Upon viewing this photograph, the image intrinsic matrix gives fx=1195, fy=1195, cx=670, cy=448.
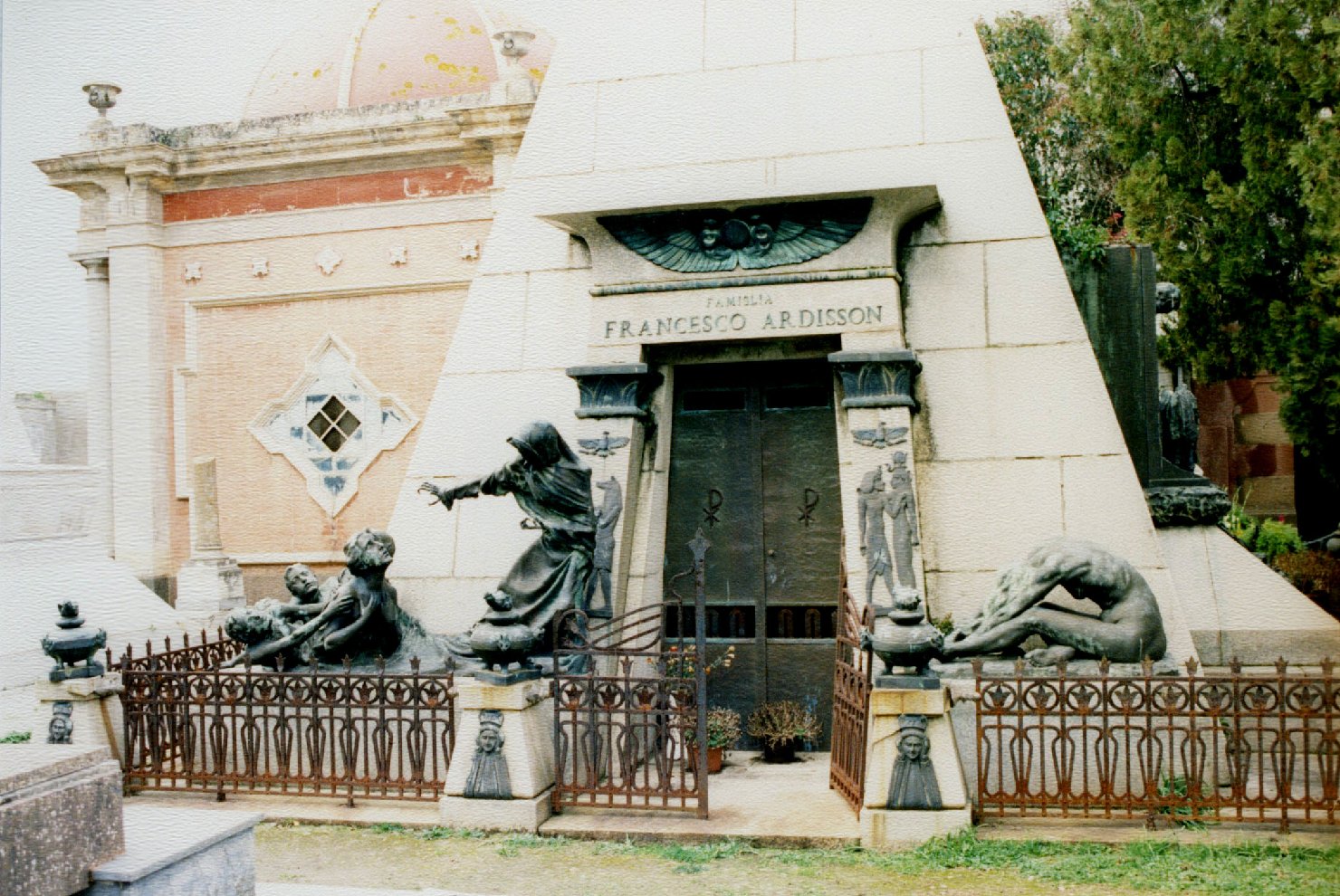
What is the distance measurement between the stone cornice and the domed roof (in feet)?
2.89

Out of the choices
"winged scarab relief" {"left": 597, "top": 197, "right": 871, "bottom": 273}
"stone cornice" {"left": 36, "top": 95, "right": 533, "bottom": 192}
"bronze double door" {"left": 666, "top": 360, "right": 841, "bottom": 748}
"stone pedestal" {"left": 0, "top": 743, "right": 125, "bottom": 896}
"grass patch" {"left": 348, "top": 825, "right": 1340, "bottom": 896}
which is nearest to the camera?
"stone pedestal" {"left": 0, "top": 743, "right": 125, "bottom": 896}

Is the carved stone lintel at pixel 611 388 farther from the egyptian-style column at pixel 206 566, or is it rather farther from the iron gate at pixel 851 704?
the egyptian-style column at pixel 206 566

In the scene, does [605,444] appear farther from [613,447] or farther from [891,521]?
[891,521]

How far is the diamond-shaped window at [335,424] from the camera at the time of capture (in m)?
17.4

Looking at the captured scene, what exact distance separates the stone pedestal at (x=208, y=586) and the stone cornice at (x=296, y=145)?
18.7ft

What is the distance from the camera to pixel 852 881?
5895mm

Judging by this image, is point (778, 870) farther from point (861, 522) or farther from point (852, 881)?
point (861, 522)

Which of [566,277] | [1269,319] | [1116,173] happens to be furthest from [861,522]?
[1116,173]

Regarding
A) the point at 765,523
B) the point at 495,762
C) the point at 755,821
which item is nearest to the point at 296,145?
the point at 765,523

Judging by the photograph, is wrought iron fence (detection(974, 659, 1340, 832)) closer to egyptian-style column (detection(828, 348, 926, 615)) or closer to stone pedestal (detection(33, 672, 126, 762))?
egyptian-style column (detection(828, 348, 926, 615))

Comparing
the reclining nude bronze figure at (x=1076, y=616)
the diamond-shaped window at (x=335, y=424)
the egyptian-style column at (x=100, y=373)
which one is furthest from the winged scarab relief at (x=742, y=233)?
the egyptian-style column at (x=100, y=373)

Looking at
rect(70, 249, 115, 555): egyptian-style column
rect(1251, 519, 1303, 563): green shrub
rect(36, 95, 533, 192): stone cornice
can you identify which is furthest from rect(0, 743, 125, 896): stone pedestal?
rect(70, 249, 115, 555): egyptian-style column

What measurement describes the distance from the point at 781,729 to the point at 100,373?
45.7ft

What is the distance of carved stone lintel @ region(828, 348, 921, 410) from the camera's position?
26.2ft
